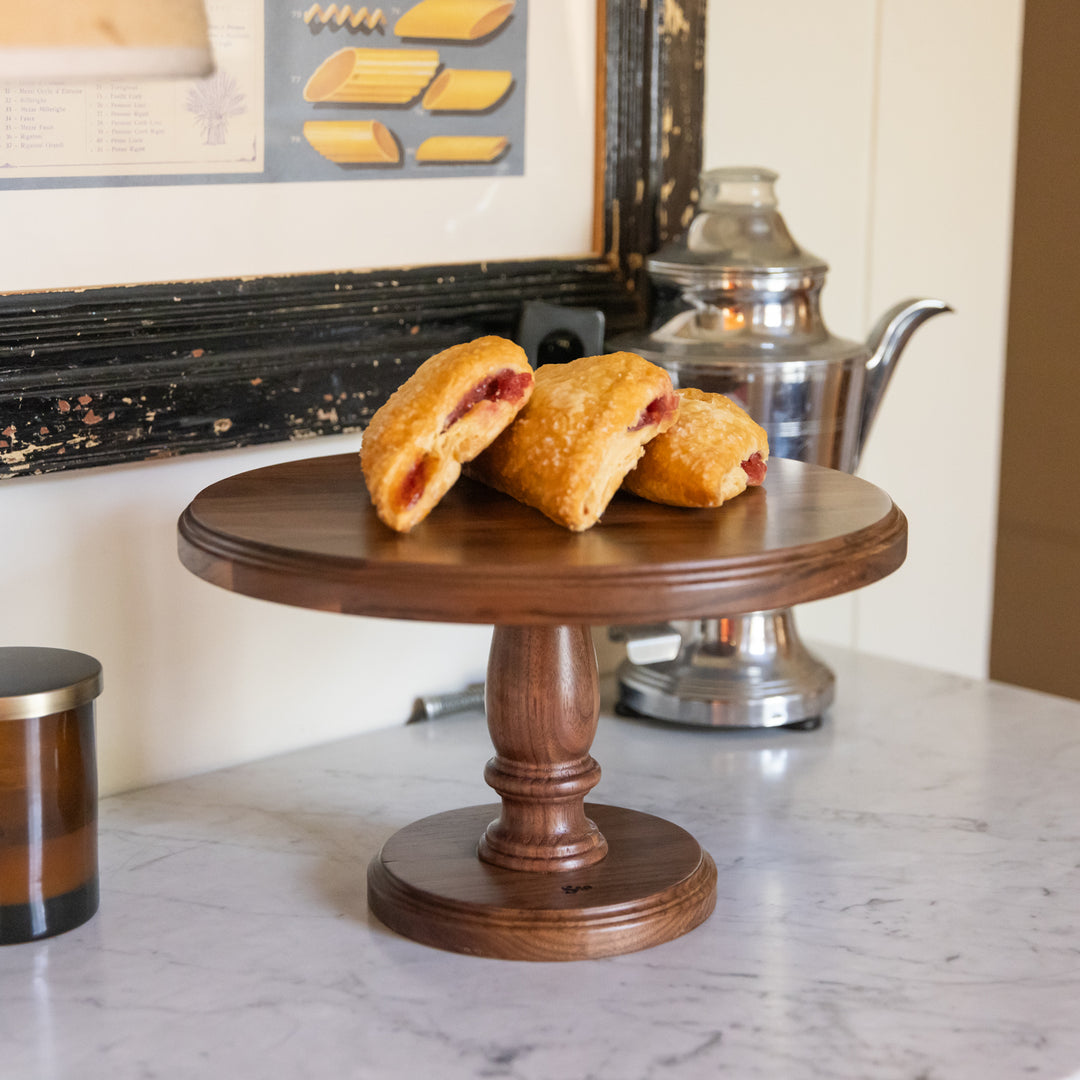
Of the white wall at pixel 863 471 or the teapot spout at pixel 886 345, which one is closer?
the white wall at pixel 863 471

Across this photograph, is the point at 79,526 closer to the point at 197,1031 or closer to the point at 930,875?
the point at 197,1031

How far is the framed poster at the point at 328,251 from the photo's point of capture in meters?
0.80

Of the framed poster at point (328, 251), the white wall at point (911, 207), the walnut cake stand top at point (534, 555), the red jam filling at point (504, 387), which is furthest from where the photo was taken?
the white wall at point (911, 207)

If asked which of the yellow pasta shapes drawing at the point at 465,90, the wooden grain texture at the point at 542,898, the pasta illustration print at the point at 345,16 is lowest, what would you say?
the wooden grain texture at the point at 542,898

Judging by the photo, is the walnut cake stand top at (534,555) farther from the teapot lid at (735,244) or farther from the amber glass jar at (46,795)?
the teapot lid at (735,244)

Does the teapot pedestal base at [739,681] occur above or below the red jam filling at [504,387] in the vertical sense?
below

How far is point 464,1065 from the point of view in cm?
59

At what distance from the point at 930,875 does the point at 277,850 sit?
0.36 metres

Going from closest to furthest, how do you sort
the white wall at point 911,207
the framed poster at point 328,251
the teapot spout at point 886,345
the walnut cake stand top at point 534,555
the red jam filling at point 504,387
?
the walnut cake stand top at point 534,555, the red jam filling at point 504,387, the framed poster at point 328,251, the teapot spout at point 886,345, the white wall at point 911,207

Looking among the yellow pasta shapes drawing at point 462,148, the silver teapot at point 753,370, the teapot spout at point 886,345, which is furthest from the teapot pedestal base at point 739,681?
the yellow pasta shapes drawing at point 462,148

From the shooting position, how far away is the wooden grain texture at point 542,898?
26.7 inches

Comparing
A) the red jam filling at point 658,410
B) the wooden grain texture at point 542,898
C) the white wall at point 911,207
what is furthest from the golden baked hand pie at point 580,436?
the white wall at point 911,207

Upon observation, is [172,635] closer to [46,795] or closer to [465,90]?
[46,795]

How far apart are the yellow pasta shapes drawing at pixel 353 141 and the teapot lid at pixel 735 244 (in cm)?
20
